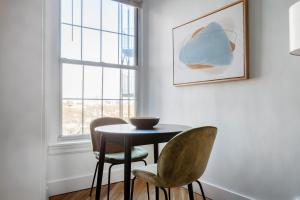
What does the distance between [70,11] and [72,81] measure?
33.2 inches

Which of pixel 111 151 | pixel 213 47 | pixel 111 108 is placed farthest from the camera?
pixel 111 108

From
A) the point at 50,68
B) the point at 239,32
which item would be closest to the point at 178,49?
the point at 239,32

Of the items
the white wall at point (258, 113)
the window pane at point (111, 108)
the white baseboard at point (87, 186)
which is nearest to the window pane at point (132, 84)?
the window pane at point (111, 108)

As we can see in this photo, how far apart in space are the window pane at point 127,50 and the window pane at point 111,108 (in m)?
0.57

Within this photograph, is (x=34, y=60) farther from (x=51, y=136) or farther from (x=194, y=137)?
(x=194, y=137)

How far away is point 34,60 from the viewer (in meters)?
1.93

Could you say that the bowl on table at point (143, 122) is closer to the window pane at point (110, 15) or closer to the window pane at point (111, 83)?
the window pane at point (111, 83)

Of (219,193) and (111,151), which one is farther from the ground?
(111,151)

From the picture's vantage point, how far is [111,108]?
3053 mm

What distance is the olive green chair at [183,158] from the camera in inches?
54.2

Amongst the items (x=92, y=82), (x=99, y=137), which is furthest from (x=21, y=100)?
(x=92, y=82)

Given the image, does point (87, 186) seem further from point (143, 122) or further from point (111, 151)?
point (143, 122)

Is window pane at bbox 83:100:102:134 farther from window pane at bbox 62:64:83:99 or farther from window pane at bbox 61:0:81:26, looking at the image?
window pane at bbox 61:0:81:26

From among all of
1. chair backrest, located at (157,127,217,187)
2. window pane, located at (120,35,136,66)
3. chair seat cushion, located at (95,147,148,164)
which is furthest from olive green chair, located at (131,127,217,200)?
window pane, located at (120,35,136,66)
